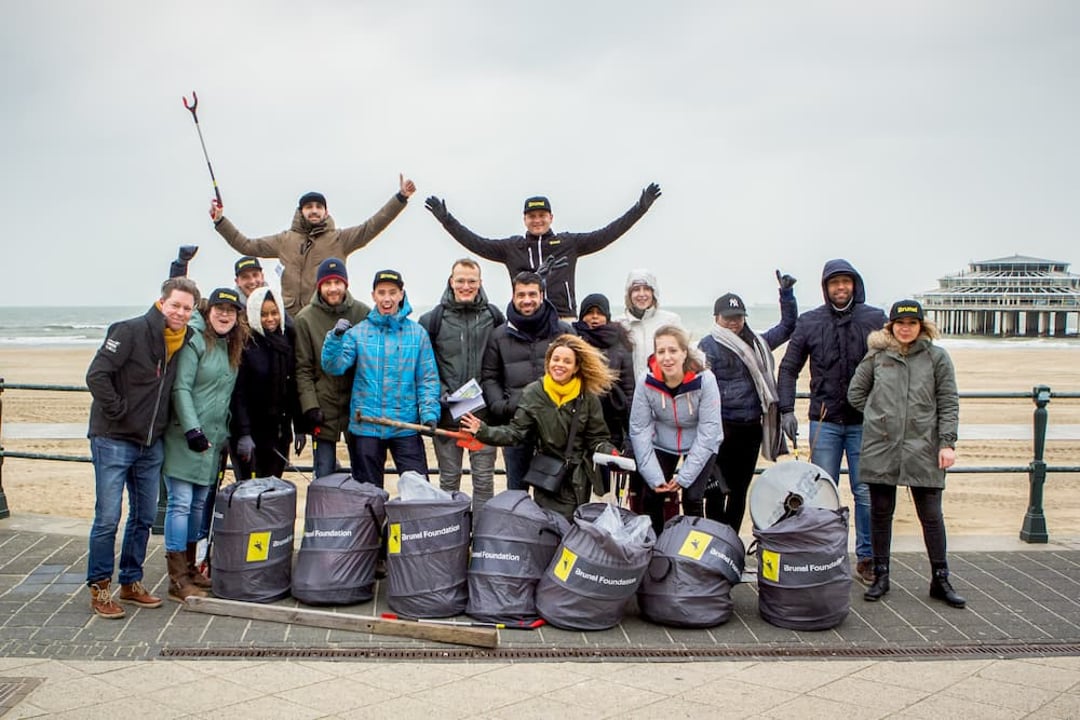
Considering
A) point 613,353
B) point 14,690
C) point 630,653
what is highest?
point 613,353

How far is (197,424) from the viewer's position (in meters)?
5.11

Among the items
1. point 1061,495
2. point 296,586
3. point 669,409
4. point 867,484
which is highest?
point 669,409

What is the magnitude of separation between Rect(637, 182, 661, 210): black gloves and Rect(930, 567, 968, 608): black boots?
10.1ft

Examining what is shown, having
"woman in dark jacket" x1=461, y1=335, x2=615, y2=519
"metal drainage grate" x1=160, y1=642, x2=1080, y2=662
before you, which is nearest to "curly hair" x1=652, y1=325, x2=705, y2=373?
"woman in dark jacket" x1=461, y1=335, x2=615, y2=519

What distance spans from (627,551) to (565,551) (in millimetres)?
332

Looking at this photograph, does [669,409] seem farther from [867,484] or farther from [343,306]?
[343,306]

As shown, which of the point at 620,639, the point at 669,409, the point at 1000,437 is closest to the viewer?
the point at 620,639

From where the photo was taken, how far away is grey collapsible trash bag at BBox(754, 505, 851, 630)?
192 inches

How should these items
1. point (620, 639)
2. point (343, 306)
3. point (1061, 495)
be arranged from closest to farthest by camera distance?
1. point (620, 639)
2. point (343, 306)
3. point (1061, 495)

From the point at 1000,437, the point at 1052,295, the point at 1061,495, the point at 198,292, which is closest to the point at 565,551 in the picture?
the point at 198,292

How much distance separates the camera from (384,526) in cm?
536

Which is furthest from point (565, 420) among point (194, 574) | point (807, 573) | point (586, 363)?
point (194, 574)

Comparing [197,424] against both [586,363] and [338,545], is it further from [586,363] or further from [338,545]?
[586,363]

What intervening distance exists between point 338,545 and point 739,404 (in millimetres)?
2511
